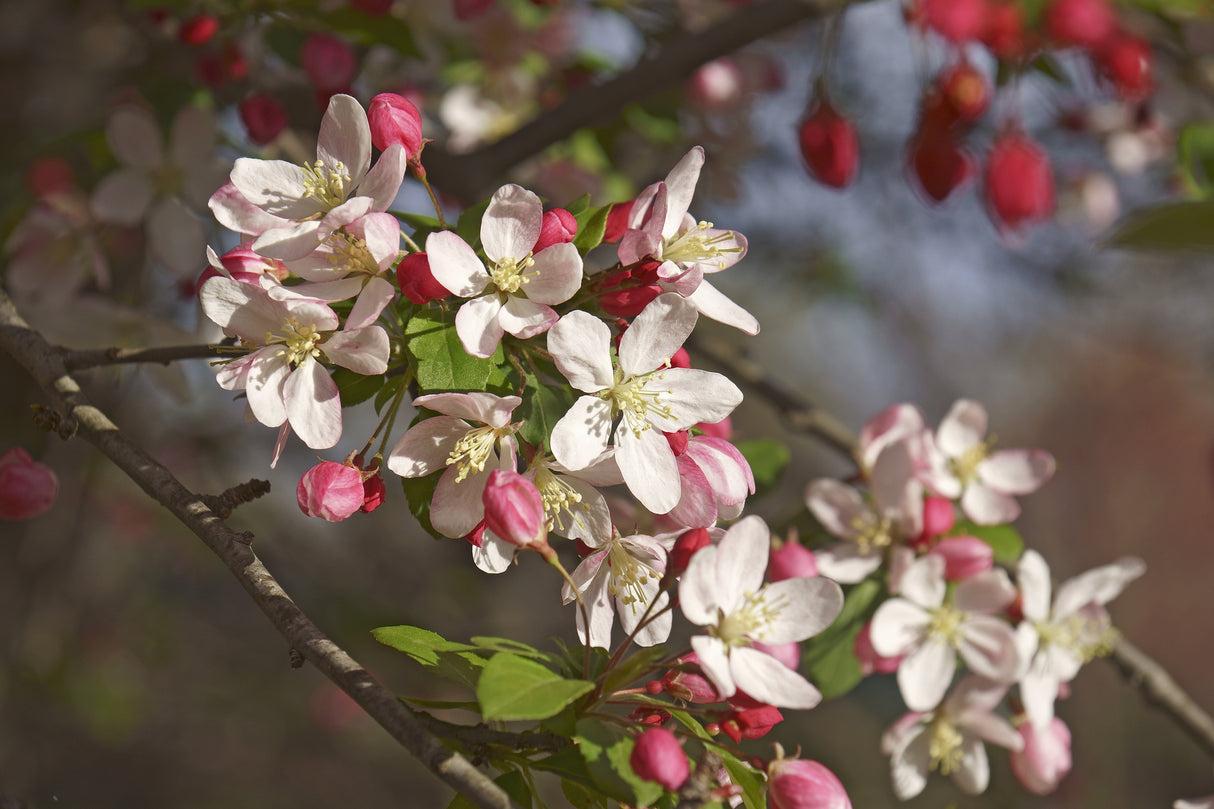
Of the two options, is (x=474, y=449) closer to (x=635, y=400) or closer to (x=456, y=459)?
(x=456, y=459)

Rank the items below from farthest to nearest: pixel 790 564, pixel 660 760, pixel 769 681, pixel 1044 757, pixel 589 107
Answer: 1. pixel 589 107
2. pixel 1044 757
3. pixel 790 564
4. pixel 769 681
5. pixel 660 760

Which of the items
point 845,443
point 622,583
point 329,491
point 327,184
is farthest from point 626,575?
point 845,443

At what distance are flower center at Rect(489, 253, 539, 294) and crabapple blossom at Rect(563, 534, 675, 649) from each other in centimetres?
21

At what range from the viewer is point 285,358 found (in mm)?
662

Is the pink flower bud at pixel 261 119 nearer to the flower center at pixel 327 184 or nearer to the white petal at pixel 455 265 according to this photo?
the flower center at pixel 327 184

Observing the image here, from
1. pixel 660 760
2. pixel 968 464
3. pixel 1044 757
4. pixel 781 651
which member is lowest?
pixel 1044 757

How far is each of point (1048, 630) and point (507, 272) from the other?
2.63 feet

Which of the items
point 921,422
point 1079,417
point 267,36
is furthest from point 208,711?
point 1079,417

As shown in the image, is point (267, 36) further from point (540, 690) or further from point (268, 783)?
point (268, 783)

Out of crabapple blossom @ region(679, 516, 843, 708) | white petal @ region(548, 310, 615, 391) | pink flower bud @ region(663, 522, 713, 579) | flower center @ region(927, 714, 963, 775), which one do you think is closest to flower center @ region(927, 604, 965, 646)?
flower center @ region(927, 714, 963, 775)

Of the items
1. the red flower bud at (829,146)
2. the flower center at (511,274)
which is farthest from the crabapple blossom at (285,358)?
the red flower bud at (829,146)

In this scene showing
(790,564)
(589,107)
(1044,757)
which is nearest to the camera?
(790,564)

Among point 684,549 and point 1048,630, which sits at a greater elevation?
point 684,549

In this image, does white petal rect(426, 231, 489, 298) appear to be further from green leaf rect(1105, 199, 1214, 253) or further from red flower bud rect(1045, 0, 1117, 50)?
red flower bud rect(1045, 0, 1117, 50)
